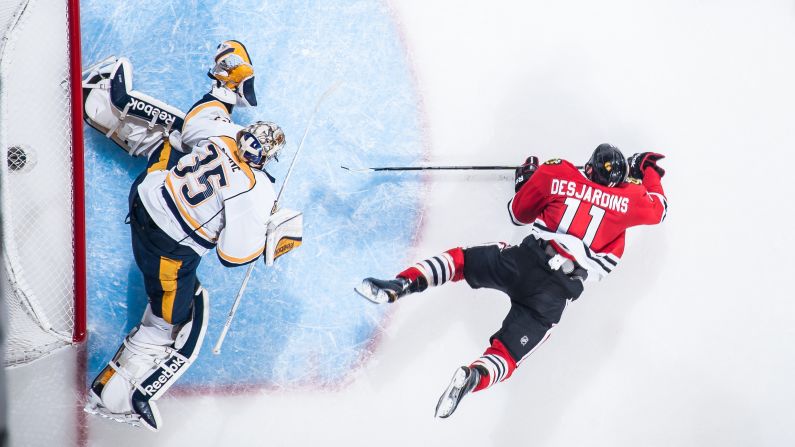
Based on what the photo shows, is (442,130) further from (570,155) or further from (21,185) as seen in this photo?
(21,185)

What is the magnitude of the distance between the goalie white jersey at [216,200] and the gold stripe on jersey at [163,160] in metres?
0.16

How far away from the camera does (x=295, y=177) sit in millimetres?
3383

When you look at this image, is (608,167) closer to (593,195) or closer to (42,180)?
(593,195)

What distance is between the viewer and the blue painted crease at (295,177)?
328 cm

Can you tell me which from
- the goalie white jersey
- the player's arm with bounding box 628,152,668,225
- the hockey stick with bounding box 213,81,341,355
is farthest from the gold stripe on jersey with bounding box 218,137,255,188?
the player's arm with bounding box 628,152,668,225

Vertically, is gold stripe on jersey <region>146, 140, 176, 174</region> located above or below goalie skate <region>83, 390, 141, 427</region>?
above

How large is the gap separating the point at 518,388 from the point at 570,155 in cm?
127

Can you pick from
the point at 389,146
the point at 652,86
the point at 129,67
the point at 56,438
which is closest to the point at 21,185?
the point at 129,67

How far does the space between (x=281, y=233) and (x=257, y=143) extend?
0.41m

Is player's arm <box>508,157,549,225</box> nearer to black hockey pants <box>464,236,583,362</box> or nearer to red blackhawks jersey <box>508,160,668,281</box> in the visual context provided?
red blackhawks jersey <box>508,160,668,281</box>

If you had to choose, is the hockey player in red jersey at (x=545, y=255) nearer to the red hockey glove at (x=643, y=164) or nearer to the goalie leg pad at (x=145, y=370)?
the red hockey glove at (x=643, y=164)

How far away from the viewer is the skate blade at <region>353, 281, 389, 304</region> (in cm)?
277

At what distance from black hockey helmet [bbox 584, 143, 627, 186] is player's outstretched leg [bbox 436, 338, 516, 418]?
0.86 meters

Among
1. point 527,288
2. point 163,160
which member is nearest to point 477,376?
point 527,288
